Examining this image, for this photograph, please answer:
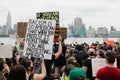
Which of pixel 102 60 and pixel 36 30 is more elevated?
pixel 36 30

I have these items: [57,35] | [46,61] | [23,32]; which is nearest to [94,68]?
[46,61]

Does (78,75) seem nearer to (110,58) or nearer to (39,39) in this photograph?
(110,58)

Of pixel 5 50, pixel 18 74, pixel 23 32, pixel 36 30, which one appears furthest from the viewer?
pixel 23 32

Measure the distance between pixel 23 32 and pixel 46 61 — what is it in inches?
188

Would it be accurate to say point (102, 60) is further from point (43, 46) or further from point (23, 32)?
point (23, 32)

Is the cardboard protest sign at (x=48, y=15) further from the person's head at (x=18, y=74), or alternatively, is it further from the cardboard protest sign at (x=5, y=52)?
the person's head at (x=18, y=74)

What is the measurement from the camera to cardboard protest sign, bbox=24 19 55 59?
9562mm

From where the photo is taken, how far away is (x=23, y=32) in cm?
1491

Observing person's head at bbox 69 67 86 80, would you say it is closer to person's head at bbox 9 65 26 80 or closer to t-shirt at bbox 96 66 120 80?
person's head at bbox 9 65 26 80

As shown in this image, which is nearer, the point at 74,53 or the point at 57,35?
the point at 57,35

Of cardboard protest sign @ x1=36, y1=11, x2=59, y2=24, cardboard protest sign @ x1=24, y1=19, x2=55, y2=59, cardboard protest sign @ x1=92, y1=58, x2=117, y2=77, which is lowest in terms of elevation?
cardboard protest sign @ x1=92, y1=58, x2=117, y2=77

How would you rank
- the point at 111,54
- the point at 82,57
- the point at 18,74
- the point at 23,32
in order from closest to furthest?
the point at 18,74, the point at 111,54, the point at 82,57, the point at 23,32

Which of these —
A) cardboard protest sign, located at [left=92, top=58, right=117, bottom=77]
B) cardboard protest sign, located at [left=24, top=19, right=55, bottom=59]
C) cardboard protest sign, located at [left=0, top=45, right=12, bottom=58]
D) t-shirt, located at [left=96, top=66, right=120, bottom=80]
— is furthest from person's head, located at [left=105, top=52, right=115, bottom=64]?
cardboard protest sign, located at [left=0, top=45, right=12, bottom=58]

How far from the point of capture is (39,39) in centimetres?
993
